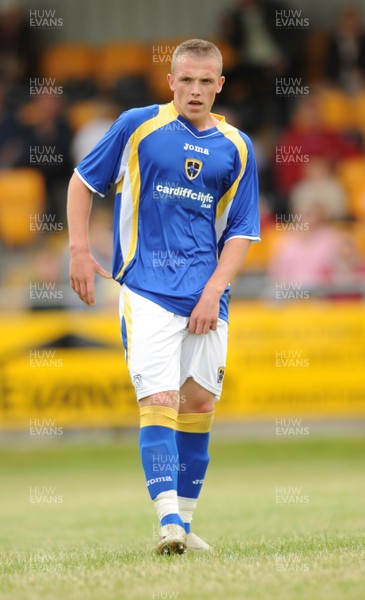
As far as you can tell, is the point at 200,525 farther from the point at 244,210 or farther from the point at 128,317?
the point at 244,210

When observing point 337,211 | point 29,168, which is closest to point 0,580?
point 337,211

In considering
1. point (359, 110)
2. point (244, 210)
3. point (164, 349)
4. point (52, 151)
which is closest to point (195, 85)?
point (244, 210)

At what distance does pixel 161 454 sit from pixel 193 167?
4.61 ft

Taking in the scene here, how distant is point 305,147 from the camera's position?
17.9 m

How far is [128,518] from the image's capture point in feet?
27.9

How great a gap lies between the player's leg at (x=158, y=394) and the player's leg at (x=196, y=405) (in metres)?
0.16

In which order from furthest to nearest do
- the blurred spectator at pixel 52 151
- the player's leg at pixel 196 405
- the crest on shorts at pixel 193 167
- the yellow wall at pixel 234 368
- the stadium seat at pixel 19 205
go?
the blurred spectator at pixel 52 151 < the stadium seat at pixel 19 205 < the yellow wall at pixel 234 368 < the player's leg at pixel 196 405 < the crest on shorts at pixel 193 167

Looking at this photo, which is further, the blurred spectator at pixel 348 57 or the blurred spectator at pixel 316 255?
the blurred spectator at pixel 348 57

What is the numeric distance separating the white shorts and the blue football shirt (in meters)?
0.08

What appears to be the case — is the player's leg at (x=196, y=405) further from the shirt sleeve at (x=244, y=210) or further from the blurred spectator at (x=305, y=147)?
the blurred spectator at (x=305, y=147)

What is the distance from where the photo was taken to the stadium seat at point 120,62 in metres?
20.8

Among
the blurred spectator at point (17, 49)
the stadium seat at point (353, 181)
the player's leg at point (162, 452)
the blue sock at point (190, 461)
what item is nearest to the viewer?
the player's leg at point (162, 452)

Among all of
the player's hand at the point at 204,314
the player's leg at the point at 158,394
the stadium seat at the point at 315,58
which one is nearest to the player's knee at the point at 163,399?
the player's leg at the point at 158,394

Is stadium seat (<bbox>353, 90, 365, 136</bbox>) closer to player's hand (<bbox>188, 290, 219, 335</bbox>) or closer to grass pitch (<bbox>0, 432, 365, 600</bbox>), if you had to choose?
grass pitch (<bbox>0, 432, 365, 600</bbox>)
